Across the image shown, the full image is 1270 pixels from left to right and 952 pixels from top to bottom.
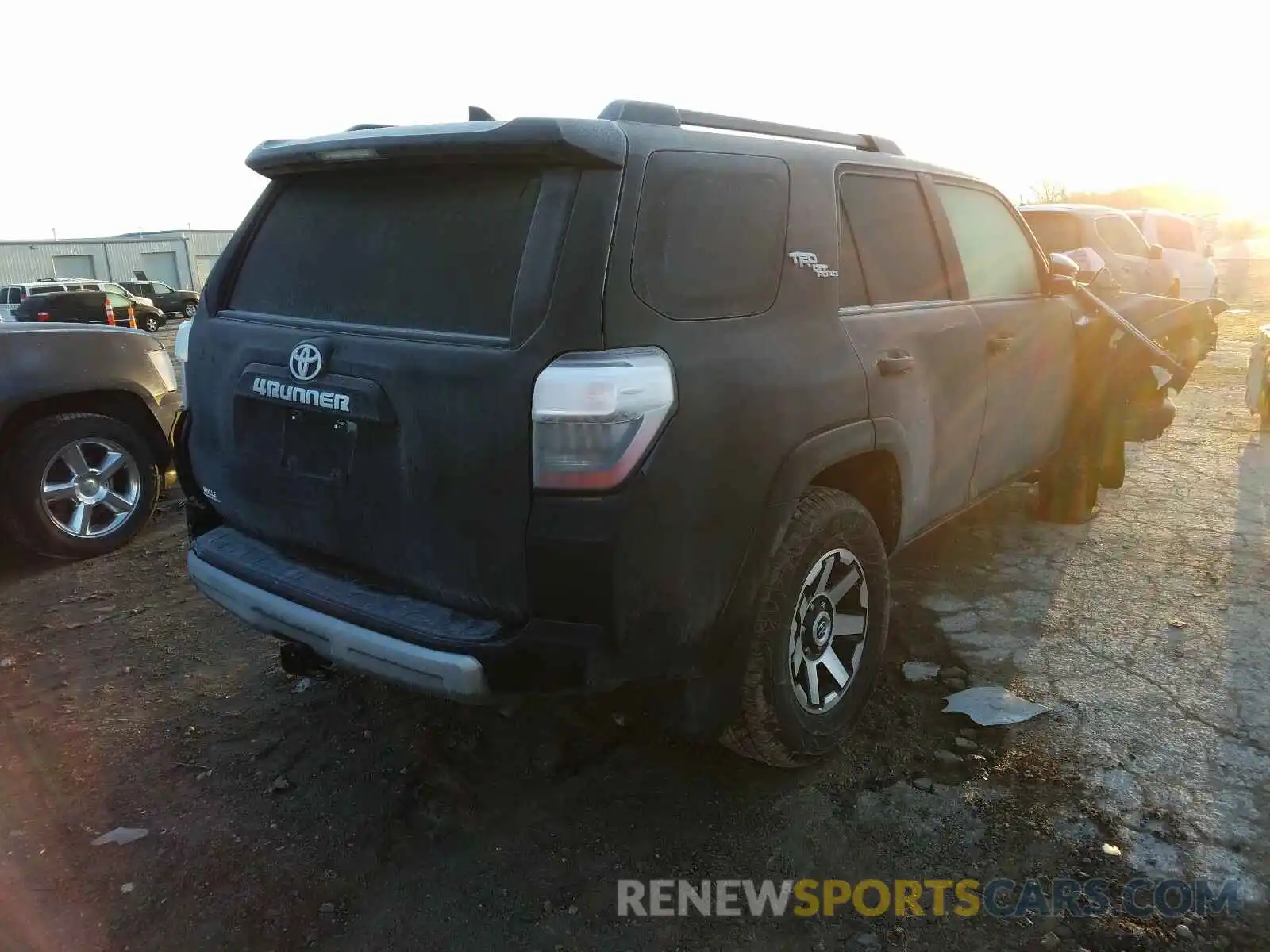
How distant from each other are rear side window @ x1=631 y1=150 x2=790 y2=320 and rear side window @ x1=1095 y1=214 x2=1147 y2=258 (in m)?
9.56

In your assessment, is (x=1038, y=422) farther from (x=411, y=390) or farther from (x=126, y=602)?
(x=126, y=602)

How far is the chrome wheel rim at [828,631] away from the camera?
9.07 feet

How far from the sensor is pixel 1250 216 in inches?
1863

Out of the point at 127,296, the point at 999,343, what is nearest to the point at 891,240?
the point at 999,343

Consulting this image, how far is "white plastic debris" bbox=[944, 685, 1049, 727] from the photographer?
3205 mm

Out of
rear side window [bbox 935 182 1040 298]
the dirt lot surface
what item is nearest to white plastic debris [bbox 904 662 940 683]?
the dirt lot surface

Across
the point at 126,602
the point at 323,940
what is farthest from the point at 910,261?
the point at 126,602

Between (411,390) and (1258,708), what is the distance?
308cm

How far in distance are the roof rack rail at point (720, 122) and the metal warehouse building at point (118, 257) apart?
40638 mm

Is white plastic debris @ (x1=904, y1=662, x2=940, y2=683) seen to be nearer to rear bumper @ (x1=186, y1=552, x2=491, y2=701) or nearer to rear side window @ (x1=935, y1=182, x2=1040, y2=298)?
rear side window @ (x1=935, y1=182, x2=1040, y2=298)

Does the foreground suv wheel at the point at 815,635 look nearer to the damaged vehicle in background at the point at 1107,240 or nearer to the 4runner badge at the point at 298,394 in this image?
the 4runner badge at the point at 298,394

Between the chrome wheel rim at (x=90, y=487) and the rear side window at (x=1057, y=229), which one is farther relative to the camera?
the rear side window at (x=1057, y=229)

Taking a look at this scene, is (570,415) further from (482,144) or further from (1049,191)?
(1049,191)

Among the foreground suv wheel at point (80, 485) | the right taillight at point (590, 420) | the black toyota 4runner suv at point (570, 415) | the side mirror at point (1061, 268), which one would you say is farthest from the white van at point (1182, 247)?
the right taillight at point (590, 420)
